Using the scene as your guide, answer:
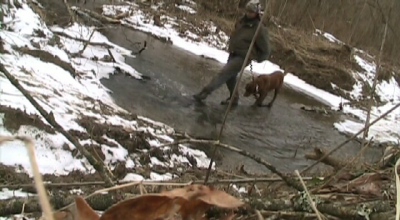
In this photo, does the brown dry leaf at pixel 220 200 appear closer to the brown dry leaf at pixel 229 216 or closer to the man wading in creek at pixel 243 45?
the brown dry leaf at pixel 229 216

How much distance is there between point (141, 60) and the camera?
11.9 m

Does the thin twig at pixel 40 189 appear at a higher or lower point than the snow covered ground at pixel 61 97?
higher

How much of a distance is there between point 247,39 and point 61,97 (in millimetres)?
3826

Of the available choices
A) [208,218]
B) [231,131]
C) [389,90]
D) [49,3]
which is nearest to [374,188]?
[208,218]

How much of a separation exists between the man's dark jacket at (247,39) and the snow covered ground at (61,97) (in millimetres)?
2299

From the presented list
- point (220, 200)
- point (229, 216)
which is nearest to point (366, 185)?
point (229, 216)

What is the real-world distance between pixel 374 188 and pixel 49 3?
1372 cm

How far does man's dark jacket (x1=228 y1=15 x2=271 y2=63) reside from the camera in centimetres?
900

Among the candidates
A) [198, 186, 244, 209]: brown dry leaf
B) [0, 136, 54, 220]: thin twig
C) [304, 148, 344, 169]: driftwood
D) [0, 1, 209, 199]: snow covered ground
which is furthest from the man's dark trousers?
[0, 136, 54, 220]: thin twig

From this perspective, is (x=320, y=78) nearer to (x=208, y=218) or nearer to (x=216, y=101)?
(x=216, y=101)

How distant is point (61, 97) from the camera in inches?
263

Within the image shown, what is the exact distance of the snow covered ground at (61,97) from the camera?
15.8 ft

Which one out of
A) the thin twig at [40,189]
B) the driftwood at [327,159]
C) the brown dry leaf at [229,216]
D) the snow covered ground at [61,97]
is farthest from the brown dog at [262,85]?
the thin twig at [40,189]

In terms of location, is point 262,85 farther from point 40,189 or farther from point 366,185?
point 40,189
